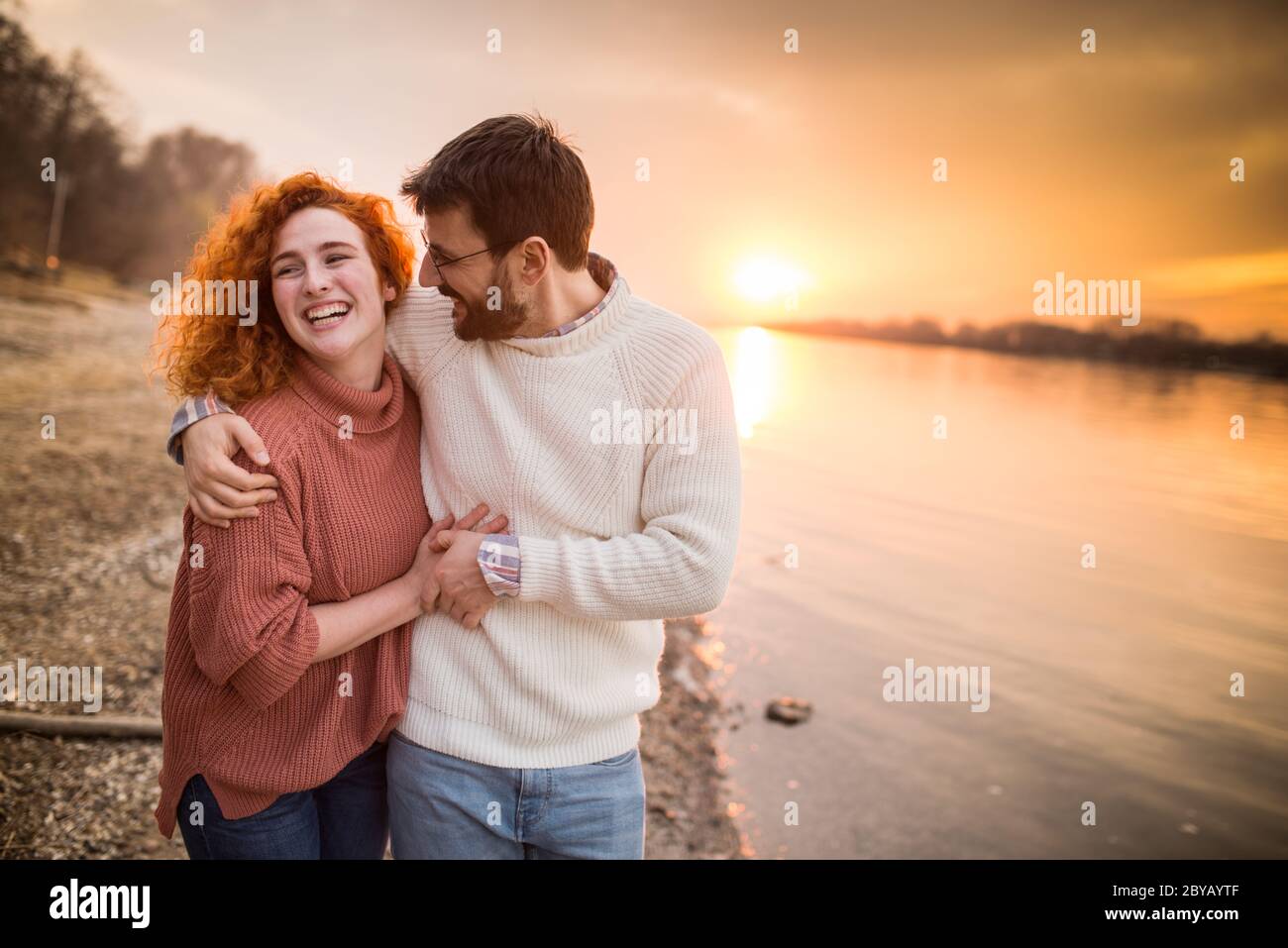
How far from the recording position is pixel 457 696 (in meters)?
1.88

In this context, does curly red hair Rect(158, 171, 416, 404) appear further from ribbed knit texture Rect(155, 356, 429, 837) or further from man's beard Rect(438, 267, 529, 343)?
man's beard Rect(438, 267, 529, 343)

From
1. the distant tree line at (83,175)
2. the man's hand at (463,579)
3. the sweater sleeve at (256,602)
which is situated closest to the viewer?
the sweater sleeve at (256,602)

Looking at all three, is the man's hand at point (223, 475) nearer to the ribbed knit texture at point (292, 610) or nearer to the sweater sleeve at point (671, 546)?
the ribbed knit texture at point (292, 610)

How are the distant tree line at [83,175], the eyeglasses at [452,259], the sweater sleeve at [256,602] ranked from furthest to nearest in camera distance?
the distant tree line at [83,175], the eyeglasses at [452,259], the sweater sleeve at [256,602]

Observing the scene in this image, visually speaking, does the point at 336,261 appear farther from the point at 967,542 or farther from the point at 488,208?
the point at 967,542

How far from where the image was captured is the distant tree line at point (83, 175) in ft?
86.6

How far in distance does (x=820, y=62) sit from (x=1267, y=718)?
8.30 m

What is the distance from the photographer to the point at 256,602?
1662 millimetres

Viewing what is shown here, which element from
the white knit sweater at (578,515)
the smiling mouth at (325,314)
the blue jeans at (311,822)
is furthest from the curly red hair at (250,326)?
the blue jeans at (311,822)

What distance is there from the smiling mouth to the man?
0.81ft

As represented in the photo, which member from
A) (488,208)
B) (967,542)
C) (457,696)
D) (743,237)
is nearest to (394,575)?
(457,696)

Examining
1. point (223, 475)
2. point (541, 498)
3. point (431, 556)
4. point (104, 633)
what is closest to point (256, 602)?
point (223, 475)

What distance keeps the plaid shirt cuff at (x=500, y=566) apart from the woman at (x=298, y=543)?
6.0 inches

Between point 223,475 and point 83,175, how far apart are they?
3982 cm
